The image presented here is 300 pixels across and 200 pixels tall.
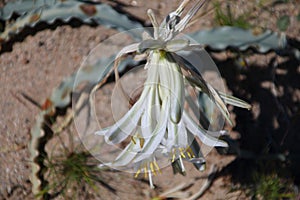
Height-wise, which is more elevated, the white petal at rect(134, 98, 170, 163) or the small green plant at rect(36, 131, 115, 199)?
the white petal at rect(134, 98, 170, 163)

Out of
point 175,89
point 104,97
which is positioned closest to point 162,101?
point 175,89

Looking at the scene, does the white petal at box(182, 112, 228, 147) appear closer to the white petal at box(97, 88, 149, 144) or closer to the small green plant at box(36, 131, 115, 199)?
the white petal at box(97, 88, 149, 144)

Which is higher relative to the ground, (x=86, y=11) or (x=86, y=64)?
(x=86, y=11)

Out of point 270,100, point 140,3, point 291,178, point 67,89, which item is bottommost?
point 291,178

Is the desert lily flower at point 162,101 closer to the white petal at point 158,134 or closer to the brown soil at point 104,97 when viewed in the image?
the white petal at point 158,134

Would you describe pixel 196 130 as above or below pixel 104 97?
above

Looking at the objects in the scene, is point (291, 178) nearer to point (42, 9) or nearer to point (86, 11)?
point (86, 11)

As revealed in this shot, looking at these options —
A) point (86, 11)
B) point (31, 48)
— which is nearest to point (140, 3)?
point (86, 11)

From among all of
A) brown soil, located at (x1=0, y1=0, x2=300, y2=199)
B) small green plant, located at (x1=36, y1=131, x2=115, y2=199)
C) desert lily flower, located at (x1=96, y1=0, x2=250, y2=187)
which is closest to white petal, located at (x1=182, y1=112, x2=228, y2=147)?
desert lily flower, located at (x1=96, y1=0, x2=250, y2=187)

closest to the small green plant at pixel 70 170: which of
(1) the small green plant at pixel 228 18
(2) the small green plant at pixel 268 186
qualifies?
(2) the small green plant at pixel 268 186

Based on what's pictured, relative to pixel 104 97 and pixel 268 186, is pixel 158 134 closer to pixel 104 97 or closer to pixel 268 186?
pixel 104 97

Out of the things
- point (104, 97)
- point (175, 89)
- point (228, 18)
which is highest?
point (175, 89)
